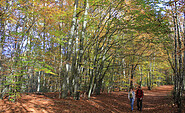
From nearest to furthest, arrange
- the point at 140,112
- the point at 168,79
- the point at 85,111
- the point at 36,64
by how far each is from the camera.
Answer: the point at 36,64, the point at 85,111, the point at 140,112, the point at 168,79

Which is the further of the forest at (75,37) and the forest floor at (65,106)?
the forest at (75,37)

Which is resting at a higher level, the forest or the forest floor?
the forest

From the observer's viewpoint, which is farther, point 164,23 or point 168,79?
point 168,79

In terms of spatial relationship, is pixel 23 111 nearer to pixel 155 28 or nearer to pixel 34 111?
pixel 34 111

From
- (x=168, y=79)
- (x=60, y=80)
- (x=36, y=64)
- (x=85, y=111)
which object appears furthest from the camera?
(x=168, y=79)

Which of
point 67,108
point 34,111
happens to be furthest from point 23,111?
point 67,108

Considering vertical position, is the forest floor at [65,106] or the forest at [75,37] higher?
the forest at [75,37]

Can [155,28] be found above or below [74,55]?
above

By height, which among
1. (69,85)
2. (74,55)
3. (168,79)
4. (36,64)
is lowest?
(168,79)

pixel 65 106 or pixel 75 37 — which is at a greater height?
pixel 75 37

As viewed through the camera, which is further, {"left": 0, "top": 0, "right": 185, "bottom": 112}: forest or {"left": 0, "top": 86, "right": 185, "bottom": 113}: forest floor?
{"left": 0, "top": 0, "right": 185, "bottom": 112}: forest

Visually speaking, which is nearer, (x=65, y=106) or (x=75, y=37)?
A: (x=65, y=106)

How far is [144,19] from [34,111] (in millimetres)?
9558

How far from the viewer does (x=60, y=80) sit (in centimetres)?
1025
